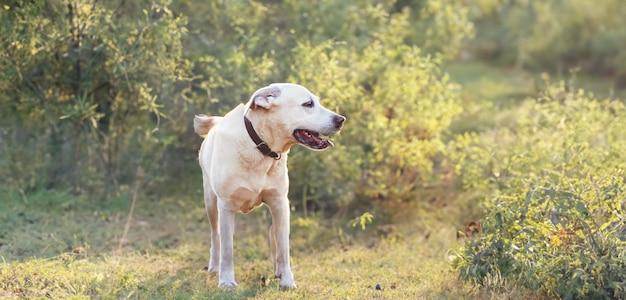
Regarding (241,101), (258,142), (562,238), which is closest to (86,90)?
(241,101)

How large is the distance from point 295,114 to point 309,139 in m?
0.21

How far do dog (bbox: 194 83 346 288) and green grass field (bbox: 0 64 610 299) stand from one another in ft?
1.16

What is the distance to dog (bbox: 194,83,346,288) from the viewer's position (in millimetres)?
6324

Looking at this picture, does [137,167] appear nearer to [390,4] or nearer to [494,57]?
[390,4]

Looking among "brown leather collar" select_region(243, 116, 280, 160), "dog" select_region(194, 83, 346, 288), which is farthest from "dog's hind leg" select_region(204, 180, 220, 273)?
"brown leather collar" select_region(243, 116, 280, 160)

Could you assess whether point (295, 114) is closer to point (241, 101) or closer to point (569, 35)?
point (241, 101)

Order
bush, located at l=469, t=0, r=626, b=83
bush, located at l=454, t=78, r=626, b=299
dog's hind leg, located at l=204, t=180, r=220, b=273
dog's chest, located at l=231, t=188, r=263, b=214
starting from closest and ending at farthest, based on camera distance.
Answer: bush, located at l=454, t=78, r=626, b=299, dog's chest, located at l=231, t=188, r=263, b=214, dog's hind leg, located at l=204, t=180, r=220, b=273, bush, located at l=469, t=0, r=626, b=83

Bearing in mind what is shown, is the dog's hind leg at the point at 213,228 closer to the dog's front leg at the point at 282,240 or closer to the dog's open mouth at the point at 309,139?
the dog's front leg at the point at 282,240

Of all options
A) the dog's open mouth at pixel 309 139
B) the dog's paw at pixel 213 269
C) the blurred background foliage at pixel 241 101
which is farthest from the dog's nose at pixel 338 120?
the blurred background foliage at pixel 241 101

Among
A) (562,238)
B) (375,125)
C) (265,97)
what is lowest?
(562,238)

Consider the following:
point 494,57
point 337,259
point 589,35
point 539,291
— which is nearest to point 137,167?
point 337,259

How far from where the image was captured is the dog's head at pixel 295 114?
628 cm

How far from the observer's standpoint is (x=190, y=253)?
8289 mm

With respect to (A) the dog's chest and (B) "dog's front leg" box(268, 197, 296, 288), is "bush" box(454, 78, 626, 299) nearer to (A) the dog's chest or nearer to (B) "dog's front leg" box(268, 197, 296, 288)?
(B) "dog's front leg" box(268, 197, 296, 288)
